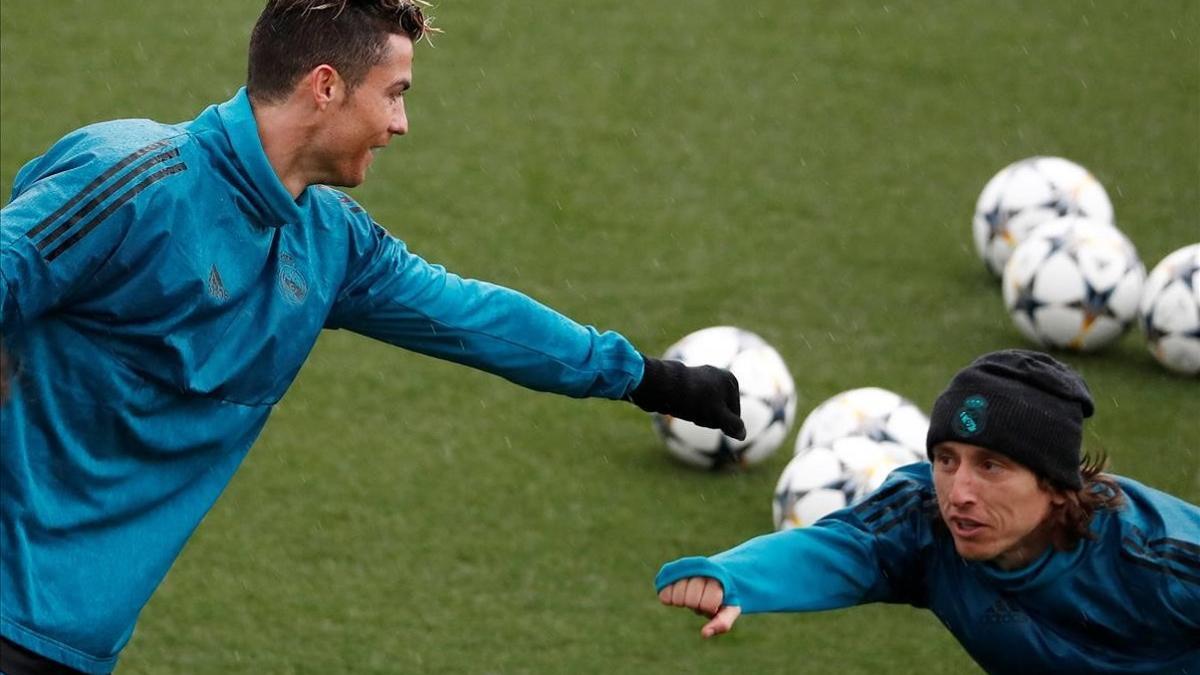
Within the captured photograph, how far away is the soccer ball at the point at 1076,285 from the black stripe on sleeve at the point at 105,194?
19.4 feet

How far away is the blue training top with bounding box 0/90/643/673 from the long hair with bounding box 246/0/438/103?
0.32ft

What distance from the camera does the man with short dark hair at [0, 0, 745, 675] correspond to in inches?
157

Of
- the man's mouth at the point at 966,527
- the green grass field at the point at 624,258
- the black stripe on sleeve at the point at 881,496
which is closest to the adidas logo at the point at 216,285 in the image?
the black stripe on sleeve at the point at 881,496

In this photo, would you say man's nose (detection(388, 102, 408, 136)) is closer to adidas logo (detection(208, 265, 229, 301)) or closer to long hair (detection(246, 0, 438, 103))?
long hair (detection(246, 0, 438, 103))

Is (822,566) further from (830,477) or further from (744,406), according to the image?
(744,406)

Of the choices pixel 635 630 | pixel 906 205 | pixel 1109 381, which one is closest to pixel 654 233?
pixel 906 205

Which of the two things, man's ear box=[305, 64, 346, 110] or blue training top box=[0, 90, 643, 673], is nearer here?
blue training top box=[0, 90, 643, 673]

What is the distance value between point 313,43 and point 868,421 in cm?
366

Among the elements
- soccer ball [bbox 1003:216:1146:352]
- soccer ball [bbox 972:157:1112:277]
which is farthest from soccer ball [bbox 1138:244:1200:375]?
soccer ball [bbox 972:157:1112:277]

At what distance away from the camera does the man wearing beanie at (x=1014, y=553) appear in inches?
172

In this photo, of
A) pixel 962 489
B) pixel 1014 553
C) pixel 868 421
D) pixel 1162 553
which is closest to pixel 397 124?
pixel 962 489

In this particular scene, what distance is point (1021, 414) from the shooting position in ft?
14.3

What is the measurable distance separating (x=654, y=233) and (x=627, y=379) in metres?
5.96

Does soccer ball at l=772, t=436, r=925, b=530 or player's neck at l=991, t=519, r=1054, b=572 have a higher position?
player's neck at l=991, t=519, r=1054, b=572
